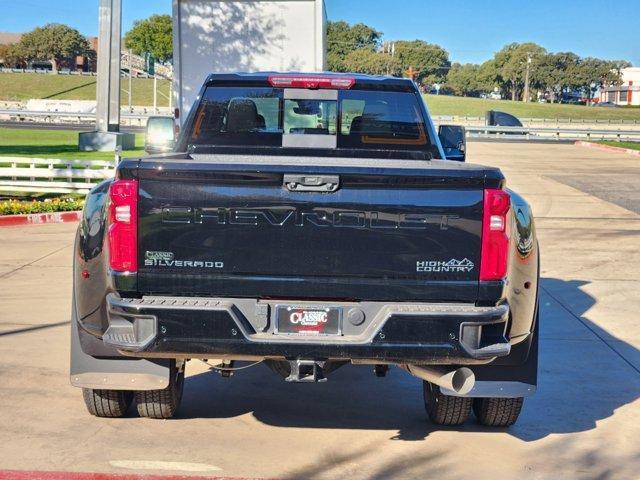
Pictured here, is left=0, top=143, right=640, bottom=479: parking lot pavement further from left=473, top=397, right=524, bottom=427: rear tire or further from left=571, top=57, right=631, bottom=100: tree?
left=571, top=57, right=631, bottom=100: tree

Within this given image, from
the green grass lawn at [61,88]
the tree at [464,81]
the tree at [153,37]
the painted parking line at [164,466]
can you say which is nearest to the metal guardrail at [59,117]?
the green grass lawn at [61,88]

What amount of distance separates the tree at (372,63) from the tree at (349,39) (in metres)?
12.0

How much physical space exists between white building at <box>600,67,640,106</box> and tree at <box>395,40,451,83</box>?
26490mm

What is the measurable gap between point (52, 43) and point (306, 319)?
155973 mm

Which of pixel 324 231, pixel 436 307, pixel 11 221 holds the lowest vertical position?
pixel 11 221

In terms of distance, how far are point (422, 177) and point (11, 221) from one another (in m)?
12.1

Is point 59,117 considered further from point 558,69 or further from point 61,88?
point 558,69

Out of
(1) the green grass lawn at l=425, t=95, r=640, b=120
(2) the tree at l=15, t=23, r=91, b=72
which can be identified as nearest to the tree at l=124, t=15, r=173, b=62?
(1) the green grass lawn at l=425, t=95, r=640, b=120

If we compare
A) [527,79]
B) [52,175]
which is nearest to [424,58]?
[527,79]

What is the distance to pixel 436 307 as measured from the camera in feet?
16.0

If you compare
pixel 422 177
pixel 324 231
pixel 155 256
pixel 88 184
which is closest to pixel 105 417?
pixel 155 256

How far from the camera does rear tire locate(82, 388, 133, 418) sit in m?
5.87

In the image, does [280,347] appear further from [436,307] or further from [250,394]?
[250,394]

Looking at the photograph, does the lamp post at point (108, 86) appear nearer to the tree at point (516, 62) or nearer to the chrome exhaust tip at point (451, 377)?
the chrome exhaust tip at point (451, 377)
